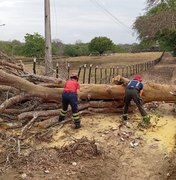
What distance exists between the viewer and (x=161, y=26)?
1239 inches

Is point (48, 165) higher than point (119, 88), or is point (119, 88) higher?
point (119, 88)

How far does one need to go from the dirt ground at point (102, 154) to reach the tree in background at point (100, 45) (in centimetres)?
6170

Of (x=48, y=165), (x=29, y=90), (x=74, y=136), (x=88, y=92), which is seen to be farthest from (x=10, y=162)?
(x=88, y=92)

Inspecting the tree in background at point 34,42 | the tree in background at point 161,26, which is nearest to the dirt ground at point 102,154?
the tree in background at point 161,26

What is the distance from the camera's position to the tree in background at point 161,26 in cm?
3067

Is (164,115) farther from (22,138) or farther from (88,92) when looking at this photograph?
(22,138)

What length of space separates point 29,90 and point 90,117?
1761 mm

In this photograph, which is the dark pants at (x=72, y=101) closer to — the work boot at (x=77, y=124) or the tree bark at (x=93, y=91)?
the work boot at (x=77, y=124)

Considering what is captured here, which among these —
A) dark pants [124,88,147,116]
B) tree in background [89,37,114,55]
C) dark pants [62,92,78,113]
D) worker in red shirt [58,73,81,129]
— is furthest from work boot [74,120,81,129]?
tree in background [89,37,114,55]

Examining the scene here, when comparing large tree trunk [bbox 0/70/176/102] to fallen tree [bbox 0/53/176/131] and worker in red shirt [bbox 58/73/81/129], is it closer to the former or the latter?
fallen tree [bbox 0/53/176/131]

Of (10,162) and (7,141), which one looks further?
(7,141)

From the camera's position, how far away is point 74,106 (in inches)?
364

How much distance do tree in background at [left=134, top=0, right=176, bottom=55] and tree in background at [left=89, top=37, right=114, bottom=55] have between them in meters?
31.8

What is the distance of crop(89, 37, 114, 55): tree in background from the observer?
2800 inches
